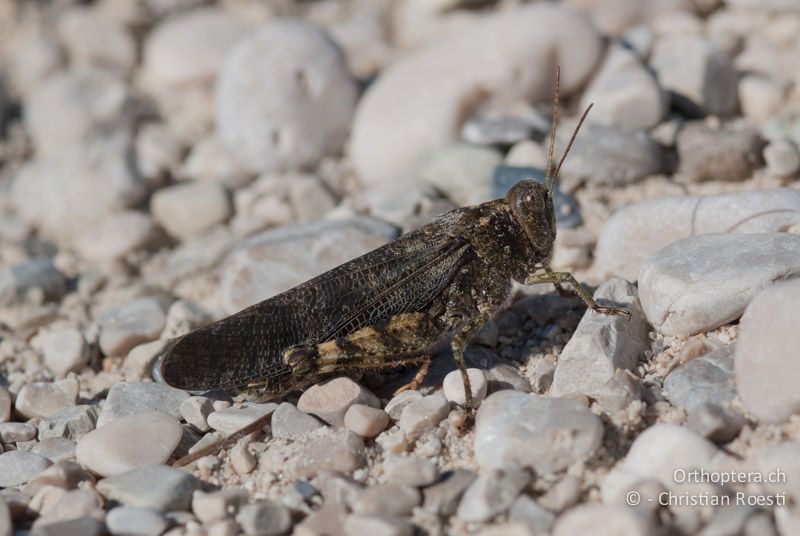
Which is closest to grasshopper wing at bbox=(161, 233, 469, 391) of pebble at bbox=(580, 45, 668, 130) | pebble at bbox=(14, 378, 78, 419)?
pebble at bbox=(14, 378, 78, 419)

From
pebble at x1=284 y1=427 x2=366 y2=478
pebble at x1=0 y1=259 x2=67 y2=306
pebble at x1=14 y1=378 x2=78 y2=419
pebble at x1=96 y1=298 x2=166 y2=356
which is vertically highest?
pebble at x1=284 y1=427 x2=366 y2=478

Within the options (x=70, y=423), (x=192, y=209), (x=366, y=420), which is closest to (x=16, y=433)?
(x=70, y=423)

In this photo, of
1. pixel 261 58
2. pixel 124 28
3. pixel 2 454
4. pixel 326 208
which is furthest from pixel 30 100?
pixel 2 454

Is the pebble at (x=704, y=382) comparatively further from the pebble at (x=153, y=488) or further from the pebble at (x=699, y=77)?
the pebble at (x=699, y=77)

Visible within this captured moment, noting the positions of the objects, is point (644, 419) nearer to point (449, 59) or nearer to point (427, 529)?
point (427, 529)

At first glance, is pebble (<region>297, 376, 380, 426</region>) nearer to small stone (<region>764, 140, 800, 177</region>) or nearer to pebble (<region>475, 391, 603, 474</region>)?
pebble (<region>475, 391, 603, 474</region>)

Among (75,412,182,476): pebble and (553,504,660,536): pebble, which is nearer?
(553,504,660,536): pebble

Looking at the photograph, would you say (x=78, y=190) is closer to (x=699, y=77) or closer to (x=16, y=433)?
(x=16, y=433)
